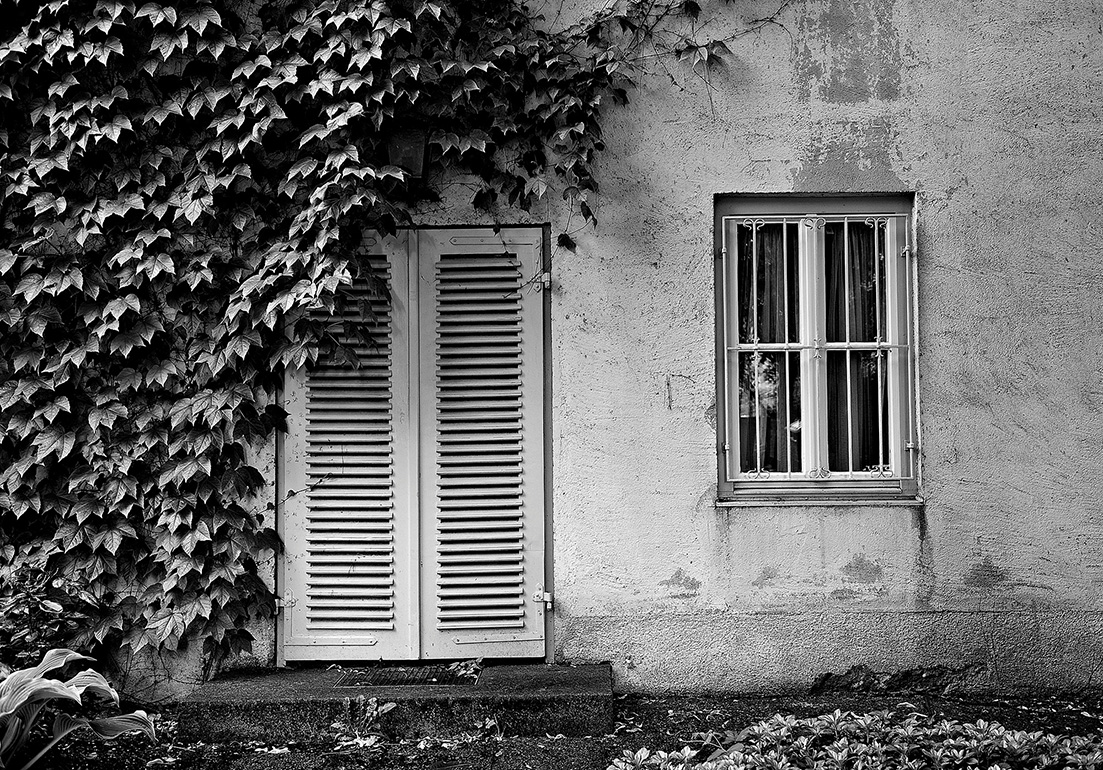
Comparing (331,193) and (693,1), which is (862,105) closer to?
(693,1)

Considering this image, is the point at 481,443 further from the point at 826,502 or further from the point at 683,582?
the point at 826,502

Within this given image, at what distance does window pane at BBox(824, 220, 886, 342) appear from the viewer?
5.07 metres

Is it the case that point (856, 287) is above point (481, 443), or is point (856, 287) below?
above

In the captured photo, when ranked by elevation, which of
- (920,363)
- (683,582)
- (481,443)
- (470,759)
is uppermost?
(920,363)

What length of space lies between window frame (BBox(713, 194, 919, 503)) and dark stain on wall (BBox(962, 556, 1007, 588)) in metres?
0.49

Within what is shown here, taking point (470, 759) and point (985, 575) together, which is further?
point (985, 575)

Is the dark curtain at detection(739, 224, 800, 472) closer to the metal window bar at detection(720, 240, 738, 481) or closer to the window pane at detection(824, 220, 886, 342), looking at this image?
the metal window bar at detection(720, 240, 738, 481)

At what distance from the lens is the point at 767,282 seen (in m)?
5.10

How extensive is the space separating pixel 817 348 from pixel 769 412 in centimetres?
43

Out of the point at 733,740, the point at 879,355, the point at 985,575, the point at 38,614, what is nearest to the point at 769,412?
the point at 879,355

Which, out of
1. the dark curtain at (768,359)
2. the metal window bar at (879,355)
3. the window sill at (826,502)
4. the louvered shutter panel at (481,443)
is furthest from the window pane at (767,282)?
the louvered shutter panel at (481,443)

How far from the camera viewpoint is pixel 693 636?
16.1 feet

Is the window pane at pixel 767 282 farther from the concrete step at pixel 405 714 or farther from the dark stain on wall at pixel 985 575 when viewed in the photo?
the concrete step at pixel 405 714

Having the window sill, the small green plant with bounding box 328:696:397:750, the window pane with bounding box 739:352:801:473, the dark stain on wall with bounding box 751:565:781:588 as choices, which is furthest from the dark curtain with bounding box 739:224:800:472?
the small green plant with bounding box 328:696:397:750
